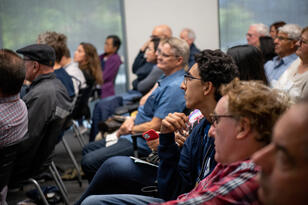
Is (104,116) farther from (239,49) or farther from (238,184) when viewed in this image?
(238,184)

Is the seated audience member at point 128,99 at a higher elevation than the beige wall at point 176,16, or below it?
below

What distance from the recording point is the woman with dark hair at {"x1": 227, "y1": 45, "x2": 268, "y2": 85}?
2637mm

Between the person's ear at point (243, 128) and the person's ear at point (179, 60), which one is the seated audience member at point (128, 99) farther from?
the person's ear at point (243, 128)

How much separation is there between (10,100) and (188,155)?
1.12 metres

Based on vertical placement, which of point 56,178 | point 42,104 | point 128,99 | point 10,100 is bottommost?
point 56,178

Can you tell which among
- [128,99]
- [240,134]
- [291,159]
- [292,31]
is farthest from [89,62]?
[291,159]

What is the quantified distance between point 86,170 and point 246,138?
6.94ft

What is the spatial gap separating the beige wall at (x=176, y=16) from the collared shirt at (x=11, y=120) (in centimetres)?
518

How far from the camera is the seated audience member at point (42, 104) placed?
2.62m

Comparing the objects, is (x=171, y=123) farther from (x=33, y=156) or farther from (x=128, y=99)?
(x=128, y=99)

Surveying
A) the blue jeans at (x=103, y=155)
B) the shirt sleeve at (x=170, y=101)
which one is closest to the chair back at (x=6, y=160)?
the blue jeans at (x=103, y=155)

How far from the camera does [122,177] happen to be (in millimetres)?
2354

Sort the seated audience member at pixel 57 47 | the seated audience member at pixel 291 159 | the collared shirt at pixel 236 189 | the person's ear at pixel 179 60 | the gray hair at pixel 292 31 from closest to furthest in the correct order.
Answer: the seated audience member at pixel 291 159, the collared shirt at pixel 236 189, the person's ear at pixel 179 60, the seated audience member at pixel 57 47, the gray hair at pixel 292 31

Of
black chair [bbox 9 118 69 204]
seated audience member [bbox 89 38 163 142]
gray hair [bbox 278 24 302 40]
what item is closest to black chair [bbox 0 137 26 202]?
black chair [bbox 9 118 69 204]
